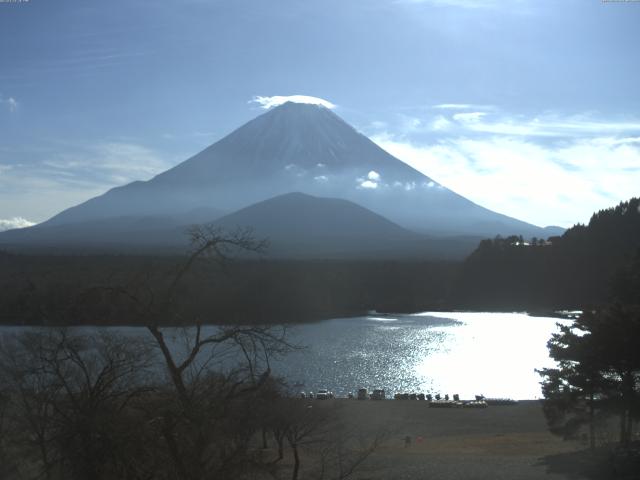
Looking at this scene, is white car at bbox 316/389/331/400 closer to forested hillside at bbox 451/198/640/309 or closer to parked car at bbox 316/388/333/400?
parked car at bbox 316/388/333/400

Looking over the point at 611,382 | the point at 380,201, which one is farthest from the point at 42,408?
the point at 380,201

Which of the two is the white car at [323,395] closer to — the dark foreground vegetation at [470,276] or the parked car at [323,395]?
the parked car at [323,395]

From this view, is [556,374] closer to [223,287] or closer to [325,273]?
[223,287]

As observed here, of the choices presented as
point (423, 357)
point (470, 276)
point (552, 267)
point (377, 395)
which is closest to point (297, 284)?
point (470, 276)

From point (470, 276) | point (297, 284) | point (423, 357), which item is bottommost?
point (423, 357)

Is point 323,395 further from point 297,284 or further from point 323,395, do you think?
point 297,284

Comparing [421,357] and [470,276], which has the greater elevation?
[470,276]

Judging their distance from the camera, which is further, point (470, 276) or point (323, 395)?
point (470, 276)

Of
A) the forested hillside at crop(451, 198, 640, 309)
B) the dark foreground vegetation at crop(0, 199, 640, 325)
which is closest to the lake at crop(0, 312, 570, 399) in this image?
the dark foreground vegetation at crop(0, 199, 640, 325)
